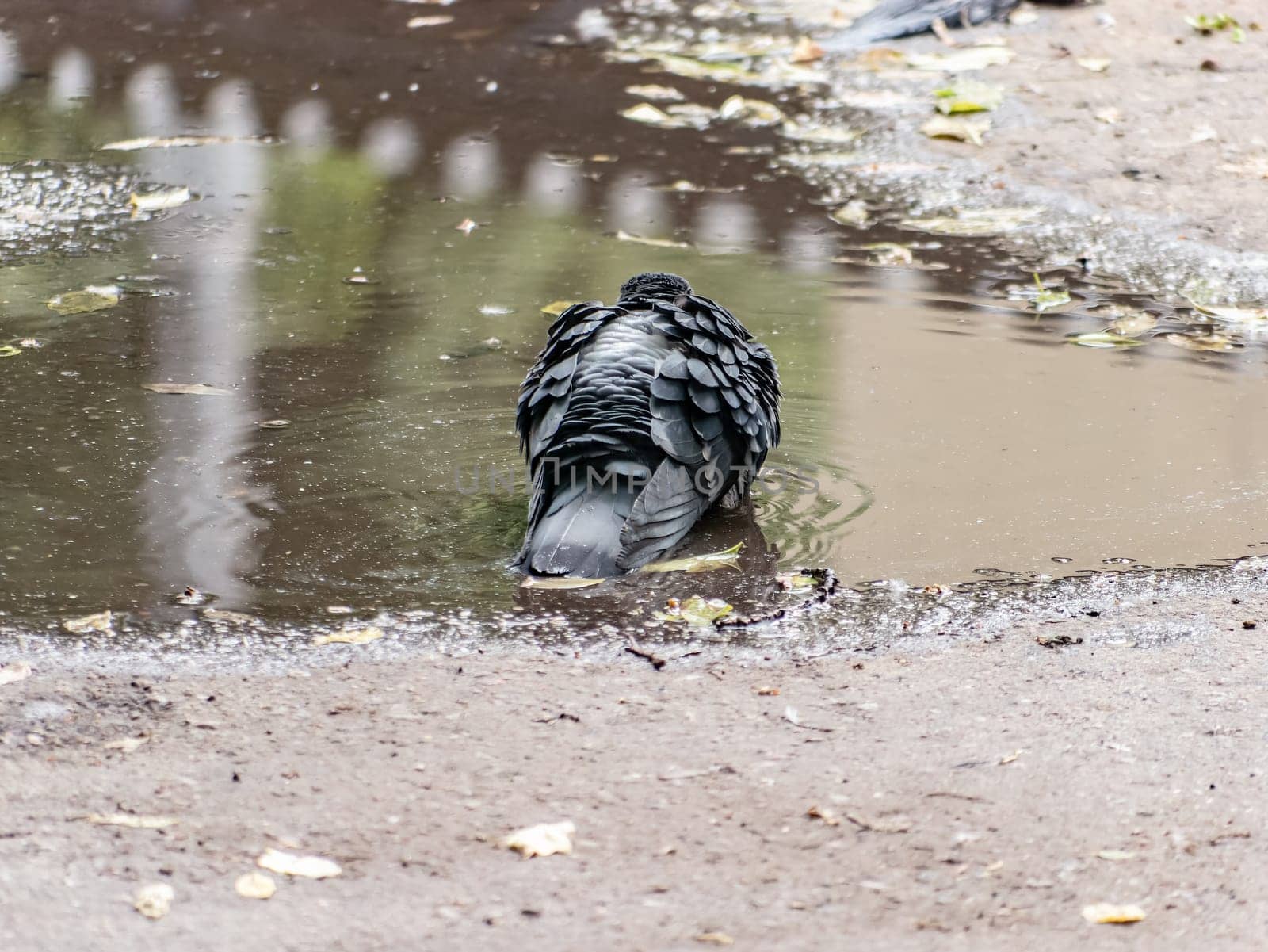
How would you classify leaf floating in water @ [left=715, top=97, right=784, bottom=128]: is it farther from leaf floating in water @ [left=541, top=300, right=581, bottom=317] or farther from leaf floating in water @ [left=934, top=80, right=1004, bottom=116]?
leaf floating in water @ [left=541, top=300, right=581, bottom=317]

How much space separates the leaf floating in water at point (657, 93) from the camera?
934 centimetres

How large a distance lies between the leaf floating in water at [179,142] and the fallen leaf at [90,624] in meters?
5.46

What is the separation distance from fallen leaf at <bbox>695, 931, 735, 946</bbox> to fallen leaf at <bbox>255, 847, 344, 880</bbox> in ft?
2.21

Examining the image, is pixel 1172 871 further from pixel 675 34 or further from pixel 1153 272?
pixel 675 34

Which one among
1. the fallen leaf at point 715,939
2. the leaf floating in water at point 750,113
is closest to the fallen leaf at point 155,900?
the fallen leaf at point 715,939

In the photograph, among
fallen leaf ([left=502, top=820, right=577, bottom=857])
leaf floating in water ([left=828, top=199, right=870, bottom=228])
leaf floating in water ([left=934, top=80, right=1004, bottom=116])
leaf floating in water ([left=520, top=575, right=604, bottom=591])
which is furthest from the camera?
leaf floating in water ([left=934, top=80, right=1004, bottom=116])

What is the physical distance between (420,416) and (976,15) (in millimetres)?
6495

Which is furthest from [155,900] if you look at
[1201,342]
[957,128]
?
[957,128]

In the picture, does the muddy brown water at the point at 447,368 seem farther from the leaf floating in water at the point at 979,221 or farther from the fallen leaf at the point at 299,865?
the fallen leaf at the point at 299,865

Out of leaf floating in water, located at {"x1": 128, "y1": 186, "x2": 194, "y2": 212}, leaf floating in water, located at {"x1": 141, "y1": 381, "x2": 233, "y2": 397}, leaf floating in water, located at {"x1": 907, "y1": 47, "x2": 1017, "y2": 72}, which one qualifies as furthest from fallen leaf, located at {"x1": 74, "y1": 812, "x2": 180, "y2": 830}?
leaf floating in water, located at {"x1": 907, "y1": 47, "x2": 1017, "y2": 72}

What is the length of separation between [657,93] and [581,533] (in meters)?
6.01

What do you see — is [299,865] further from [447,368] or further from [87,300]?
[87,300]

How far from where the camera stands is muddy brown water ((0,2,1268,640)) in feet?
13.7

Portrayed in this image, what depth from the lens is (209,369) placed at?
562 cm
